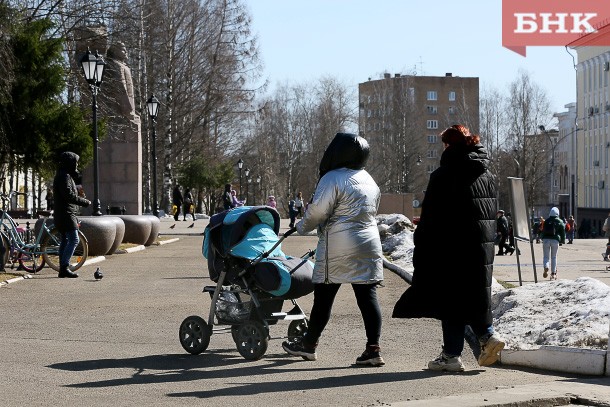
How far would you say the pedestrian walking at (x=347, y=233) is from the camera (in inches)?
388

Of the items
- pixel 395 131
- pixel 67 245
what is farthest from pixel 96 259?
pixel 395 131

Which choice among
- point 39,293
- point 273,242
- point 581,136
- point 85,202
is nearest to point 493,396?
point 273,242

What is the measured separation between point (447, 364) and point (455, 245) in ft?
2.79

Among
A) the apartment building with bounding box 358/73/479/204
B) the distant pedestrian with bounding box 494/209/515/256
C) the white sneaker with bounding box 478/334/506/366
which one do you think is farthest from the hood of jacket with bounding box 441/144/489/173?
the apartment building with bounding box 358/73/479/204

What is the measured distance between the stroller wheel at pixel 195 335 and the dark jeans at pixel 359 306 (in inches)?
33.5

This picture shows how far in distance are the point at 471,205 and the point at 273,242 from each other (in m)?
1.80

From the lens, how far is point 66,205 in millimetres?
19016

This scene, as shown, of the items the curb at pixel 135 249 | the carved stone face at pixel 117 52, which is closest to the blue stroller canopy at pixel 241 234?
the curb at pixel 135 249

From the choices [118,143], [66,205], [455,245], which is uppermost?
[118,143]

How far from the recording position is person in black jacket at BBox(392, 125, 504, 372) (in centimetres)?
955

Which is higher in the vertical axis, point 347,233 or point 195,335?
point 347,233

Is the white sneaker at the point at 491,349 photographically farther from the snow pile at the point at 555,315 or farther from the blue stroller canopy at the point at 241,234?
the blue stroller canopy at the point at 241,234

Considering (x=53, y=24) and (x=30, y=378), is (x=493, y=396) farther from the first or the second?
(x=53, y=24)

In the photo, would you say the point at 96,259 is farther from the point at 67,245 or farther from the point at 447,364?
the point at 447,364
